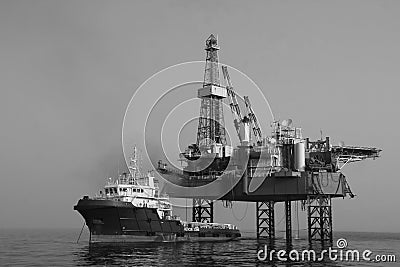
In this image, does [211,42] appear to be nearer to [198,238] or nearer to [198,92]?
[198,92]

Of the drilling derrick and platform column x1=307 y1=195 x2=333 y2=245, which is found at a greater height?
the drilling derrick

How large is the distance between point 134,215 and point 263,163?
17.0 metres

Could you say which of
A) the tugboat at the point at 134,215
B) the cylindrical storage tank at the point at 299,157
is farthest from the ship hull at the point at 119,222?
the cylindrical storage tank at the point at 299,157

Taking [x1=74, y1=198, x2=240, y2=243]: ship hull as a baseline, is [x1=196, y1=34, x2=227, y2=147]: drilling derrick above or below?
above

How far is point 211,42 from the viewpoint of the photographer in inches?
2726

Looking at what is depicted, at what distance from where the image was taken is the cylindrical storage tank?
191ft

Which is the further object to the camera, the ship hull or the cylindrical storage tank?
the cylindrical storage tank

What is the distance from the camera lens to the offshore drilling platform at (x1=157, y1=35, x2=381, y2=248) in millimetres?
58250

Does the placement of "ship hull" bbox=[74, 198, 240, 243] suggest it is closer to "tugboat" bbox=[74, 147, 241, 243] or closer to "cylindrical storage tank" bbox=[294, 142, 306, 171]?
"tugboat" bbox=[74, 147, 241, 243]

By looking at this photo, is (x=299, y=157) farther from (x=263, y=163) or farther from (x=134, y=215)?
(x=134, y=215)

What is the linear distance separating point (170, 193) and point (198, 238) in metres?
7.03

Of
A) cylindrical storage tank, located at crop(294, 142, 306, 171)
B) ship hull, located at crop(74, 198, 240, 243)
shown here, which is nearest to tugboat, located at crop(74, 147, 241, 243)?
ship hull, located at crop(74, 198, 240, 243)

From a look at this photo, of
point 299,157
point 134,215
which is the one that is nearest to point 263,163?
point 299,157

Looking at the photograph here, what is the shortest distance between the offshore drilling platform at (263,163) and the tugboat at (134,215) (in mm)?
5107
